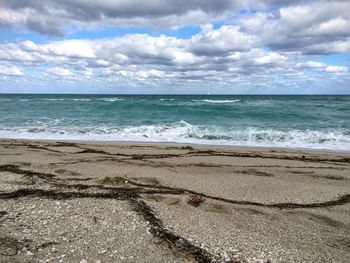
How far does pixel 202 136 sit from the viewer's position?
1511cm

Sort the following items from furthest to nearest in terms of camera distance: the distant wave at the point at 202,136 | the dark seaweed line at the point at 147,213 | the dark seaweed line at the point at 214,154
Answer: the distant wave at the point at 202,136 < the dark seaweed line at the point at 214,154 < the dark seaweed line at the point at 147,213

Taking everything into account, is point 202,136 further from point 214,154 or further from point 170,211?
point 170,211

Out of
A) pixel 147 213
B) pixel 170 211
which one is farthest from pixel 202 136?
pixel 147 213

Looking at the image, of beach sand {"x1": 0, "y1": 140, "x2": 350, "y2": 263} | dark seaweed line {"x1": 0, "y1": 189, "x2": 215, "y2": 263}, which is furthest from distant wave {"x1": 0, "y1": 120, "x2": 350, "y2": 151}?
dark seaweed line {"x1": 0, "y1": 189, "x2": 215, "y2": 263}

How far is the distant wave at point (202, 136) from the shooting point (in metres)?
13.5

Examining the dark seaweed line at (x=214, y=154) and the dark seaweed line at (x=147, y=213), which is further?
the dark seaweed line at (x=214, y=154)

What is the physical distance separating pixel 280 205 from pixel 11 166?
5726 mm

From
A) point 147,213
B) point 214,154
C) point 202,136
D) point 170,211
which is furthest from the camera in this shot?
point 202,136

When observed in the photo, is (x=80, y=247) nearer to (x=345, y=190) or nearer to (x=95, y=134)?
(x=345, y=190)

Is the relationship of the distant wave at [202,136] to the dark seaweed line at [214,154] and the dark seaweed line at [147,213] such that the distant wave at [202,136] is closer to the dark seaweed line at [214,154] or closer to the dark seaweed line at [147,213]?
the dark seaweed line at [214,154]

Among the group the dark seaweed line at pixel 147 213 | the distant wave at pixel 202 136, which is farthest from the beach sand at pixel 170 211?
the distant wave at pixel 202 136

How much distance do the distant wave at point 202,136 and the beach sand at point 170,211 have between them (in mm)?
5337

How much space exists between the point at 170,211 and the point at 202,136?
1070 cm

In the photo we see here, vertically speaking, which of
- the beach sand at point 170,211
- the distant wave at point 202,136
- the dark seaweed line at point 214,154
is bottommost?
the distant wave at point 202,136
